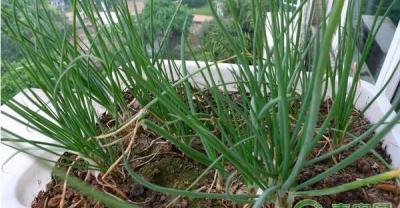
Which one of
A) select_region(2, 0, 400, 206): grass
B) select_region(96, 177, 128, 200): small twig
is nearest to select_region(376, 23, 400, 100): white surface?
select_region(2, 0, 400, 206): grass

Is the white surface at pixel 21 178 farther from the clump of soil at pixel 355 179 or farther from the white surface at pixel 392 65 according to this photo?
the white surface at pixel 392 65

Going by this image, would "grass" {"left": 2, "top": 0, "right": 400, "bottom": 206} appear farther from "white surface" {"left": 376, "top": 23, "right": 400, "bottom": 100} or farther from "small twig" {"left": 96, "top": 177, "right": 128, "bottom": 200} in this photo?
"white surface" {"left": 376, "top": 23, "right": 400, "bottom": 100}

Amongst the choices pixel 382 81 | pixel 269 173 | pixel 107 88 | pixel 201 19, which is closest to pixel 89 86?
pixel 107 88

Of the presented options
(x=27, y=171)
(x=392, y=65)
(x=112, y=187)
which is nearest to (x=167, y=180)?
(x=112, y=187)

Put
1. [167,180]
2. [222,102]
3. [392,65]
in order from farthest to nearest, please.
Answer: [392,65] → [167,180] → [222,102]

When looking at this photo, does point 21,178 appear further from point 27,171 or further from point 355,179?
point 355,179

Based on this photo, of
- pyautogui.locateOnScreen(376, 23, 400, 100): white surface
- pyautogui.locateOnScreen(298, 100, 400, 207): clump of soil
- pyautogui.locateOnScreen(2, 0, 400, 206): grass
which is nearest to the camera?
pyautogui.locateOnScreen(2, 0, 400, 206): grass

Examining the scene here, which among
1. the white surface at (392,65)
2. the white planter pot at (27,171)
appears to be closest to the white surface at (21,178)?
the white planter pot at (27,171)

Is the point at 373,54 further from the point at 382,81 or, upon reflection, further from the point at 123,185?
the point at 123,185
